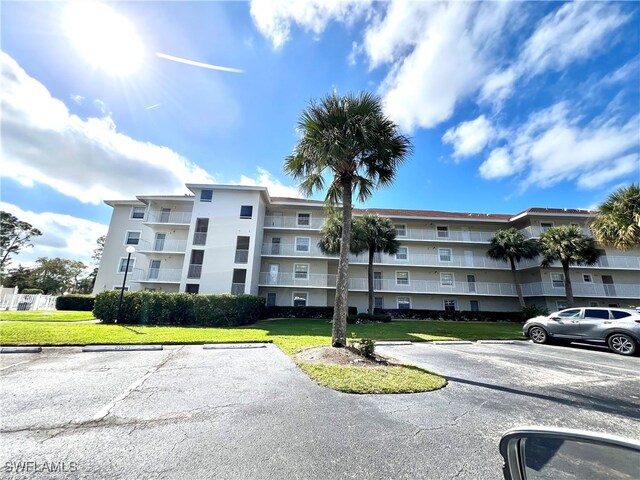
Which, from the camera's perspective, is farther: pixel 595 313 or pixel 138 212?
pixel 138 212

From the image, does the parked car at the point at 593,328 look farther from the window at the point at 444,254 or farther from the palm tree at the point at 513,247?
the window at the point at 444,254

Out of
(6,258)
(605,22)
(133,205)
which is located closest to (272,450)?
(605,22)

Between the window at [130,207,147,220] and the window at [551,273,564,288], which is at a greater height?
the window at [130,207,147,220]

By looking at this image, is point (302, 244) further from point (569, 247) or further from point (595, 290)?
point (595, 290)

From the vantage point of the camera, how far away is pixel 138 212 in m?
26.2

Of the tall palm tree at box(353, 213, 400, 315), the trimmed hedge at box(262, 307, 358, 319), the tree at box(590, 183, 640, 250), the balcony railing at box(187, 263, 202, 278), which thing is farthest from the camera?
the trimmed hedge at box(262, 307, 358, 319)

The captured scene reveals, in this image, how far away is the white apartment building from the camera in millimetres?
22031

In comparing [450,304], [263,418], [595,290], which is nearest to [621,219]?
[595,290]

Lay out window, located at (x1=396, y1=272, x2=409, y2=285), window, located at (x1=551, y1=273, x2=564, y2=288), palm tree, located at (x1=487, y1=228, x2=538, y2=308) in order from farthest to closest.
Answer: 1. window, located at (x1=396, y1=272, x2=409, y2=285)
2. window, located at (x1=551, y1=273, x2=564, y2=288)
3. palm tree, located at (x1=487, y1=228, x2=538, y2=308)

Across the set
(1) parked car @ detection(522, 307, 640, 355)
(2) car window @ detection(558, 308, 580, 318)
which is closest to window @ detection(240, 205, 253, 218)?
(1) parked car @ detection(522, 307, 640, 355)

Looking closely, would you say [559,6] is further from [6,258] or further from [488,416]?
[6,258]

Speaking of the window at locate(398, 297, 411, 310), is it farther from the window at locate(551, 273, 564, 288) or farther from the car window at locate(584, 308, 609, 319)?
the car window at locate(584, 308, 609, 319)

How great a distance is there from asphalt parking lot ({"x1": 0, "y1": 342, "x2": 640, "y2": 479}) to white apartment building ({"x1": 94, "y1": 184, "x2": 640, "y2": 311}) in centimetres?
1579

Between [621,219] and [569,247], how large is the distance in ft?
23.6
